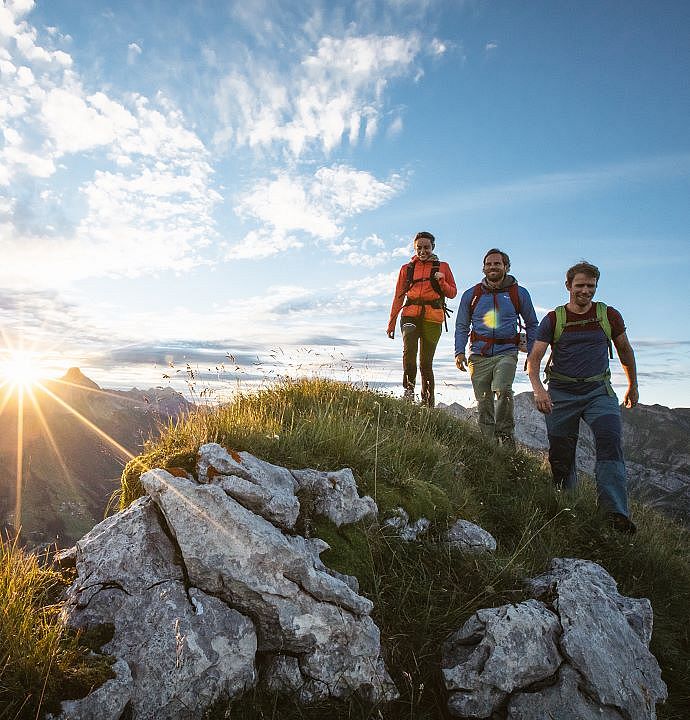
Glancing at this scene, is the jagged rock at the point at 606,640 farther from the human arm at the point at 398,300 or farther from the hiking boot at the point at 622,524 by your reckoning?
the human arm at the point at 398,300

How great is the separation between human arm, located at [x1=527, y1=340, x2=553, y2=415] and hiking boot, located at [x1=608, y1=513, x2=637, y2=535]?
1644 millimetres

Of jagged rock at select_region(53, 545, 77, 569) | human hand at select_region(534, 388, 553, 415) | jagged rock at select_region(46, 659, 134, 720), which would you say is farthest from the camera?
human hand at select_region(534, 388, 553, 415)

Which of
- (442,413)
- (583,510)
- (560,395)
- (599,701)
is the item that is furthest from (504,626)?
(442,413)

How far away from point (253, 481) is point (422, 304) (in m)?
6.60

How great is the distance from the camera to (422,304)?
31.8 feet

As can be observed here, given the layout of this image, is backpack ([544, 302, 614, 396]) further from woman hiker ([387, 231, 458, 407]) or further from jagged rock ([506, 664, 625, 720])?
jagged rock ([506, 664, 625, 720])

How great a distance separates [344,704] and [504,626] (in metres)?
1.27

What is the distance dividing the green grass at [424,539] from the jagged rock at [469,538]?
114 millimetres

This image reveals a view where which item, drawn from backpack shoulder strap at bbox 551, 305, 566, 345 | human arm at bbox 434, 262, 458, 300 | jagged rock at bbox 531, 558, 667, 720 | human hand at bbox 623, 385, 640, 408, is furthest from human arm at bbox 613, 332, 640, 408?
human arm at bbox 434, 262, 458, 300

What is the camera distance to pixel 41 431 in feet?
581

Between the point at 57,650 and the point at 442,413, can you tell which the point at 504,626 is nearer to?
the point at 57,650

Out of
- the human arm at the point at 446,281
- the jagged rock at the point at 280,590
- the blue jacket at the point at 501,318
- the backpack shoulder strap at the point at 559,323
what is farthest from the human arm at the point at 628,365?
the jagged rock at the point at 280,590

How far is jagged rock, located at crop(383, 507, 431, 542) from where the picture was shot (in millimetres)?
4438

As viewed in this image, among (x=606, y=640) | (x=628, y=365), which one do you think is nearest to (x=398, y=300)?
(x=628, y=365)
